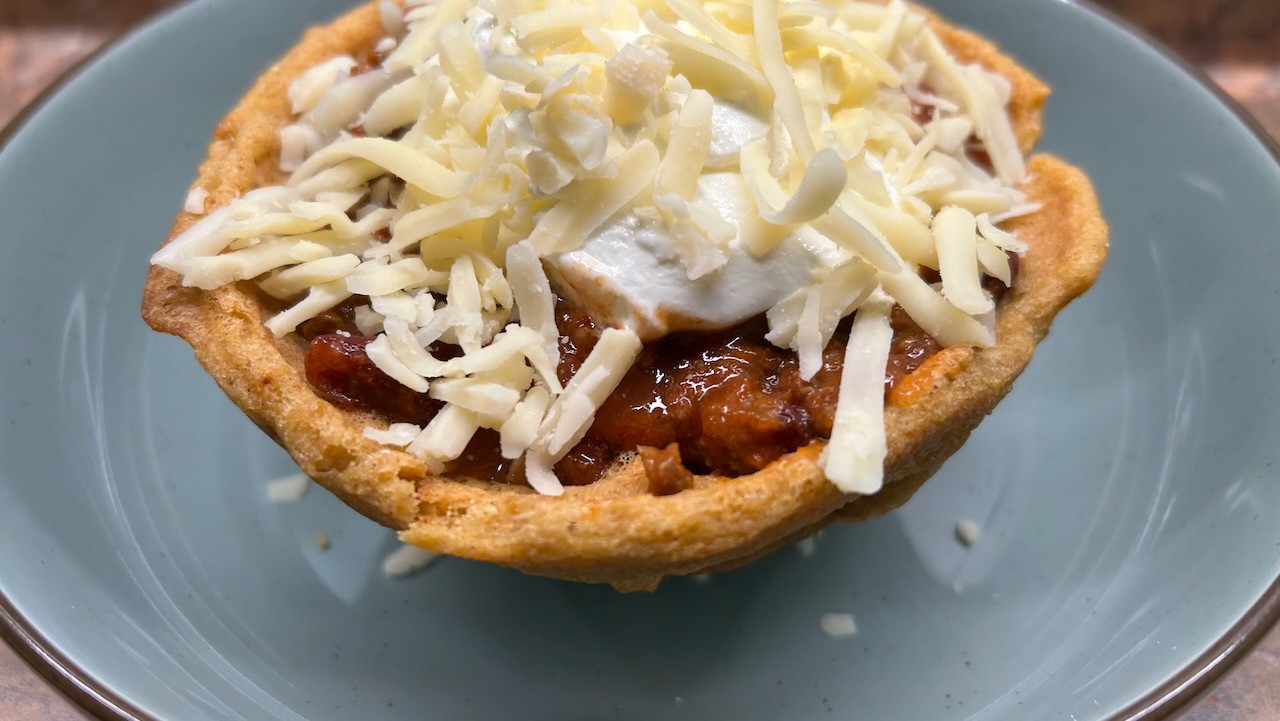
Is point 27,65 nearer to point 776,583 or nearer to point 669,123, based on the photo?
point 669,123

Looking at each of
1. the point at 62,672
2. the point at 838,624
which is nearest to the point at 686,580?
the point at 838,624

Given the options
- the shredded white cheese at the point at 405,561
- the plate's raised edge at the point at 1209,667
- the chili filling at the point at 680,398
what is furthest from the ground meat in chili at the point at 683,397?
the plate's raised edge at the point at 1209,667

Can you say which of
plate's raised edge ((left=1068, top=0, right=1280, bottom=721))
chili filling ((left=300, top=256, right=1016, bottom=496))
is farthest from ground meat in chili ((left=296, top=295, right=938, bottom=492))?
plate's raised edge ((left=1068, top=0, right=1280, bottom=721))

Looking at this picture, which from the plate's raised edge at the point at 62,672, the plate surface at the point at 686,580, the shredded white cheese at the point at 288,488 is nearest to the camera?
the plate's raised edge at the point at 62,672

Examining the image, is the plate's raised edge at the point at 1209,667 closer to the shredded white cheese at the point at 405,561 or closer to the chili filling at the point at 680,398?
the chili filling at the point at 680,398

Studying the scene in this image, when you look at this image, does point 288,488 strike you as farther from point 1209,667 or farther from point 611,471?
point 1209,667

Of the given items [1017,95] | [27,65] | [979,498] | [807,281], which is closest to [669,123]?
[807,281]

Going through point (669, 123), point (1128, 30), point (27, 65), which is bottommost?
point (27, 65)
